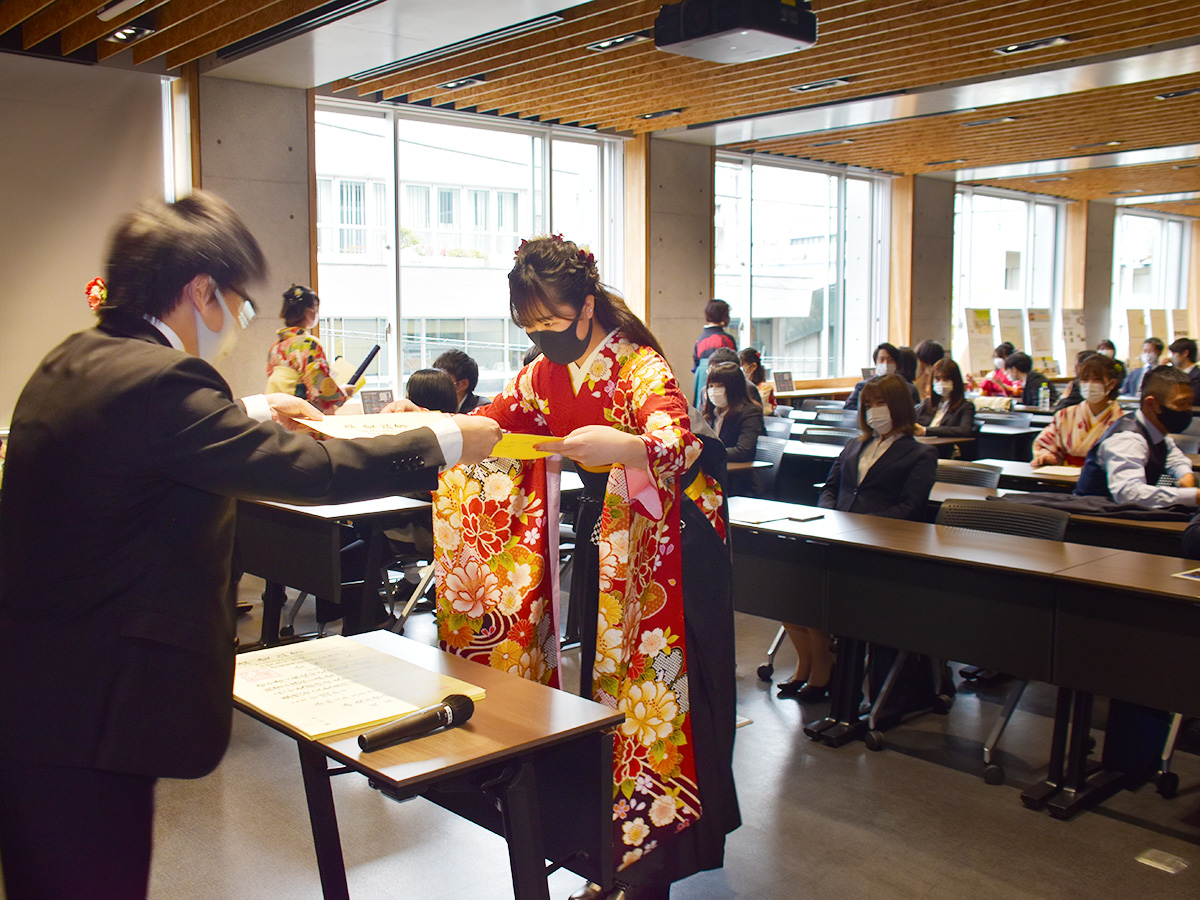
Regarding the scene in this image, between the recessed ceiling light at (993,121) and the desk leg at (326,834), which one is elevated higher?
the recessed ceiling light at (993,121)

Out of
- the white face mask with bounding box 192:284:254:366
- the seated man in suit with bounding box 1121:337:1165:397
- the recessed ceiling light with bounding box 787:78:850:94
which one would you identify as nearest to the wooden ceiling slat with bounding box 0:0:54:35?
the white face mask with bounding box 192:284:254:366

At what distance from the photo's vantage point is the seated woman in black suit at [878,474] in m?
4.13

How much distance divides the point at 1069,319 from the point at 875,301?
4.77 m

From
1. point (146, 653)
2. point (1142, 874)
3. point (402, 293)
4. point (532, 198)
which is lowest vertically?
point (1142, 874)

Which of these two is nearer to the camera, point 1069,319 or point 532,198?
point 532,198

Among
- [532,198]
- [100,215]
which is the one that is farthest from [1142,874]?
[532,198]

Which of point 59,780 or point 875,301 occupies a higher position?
point 875,301

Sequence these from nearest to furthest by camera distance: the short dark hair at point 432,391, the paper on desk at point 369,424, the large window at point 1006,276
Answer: the paper on desk at point 369,424 < the short dark hair at point 432,391 < the large window at point 1006,276

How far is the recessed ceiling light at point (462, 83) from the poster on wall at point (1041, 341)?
10.2m

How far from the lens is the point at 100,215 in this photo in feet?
22.3

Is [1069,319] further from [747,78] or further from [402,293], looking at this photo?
[402,293]

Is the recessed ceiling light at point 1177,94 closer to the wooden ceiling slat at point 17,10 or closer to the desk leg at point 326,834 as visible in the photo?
the wooden ceiling slat at point 17,10

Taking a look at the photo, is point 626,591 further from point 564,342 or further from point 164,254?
point 164,254

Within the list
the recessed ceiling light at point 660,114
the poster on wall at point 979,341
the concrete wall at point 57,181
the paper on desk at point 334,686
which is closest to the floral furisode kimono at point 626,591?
the paper on desk at point 334,686
